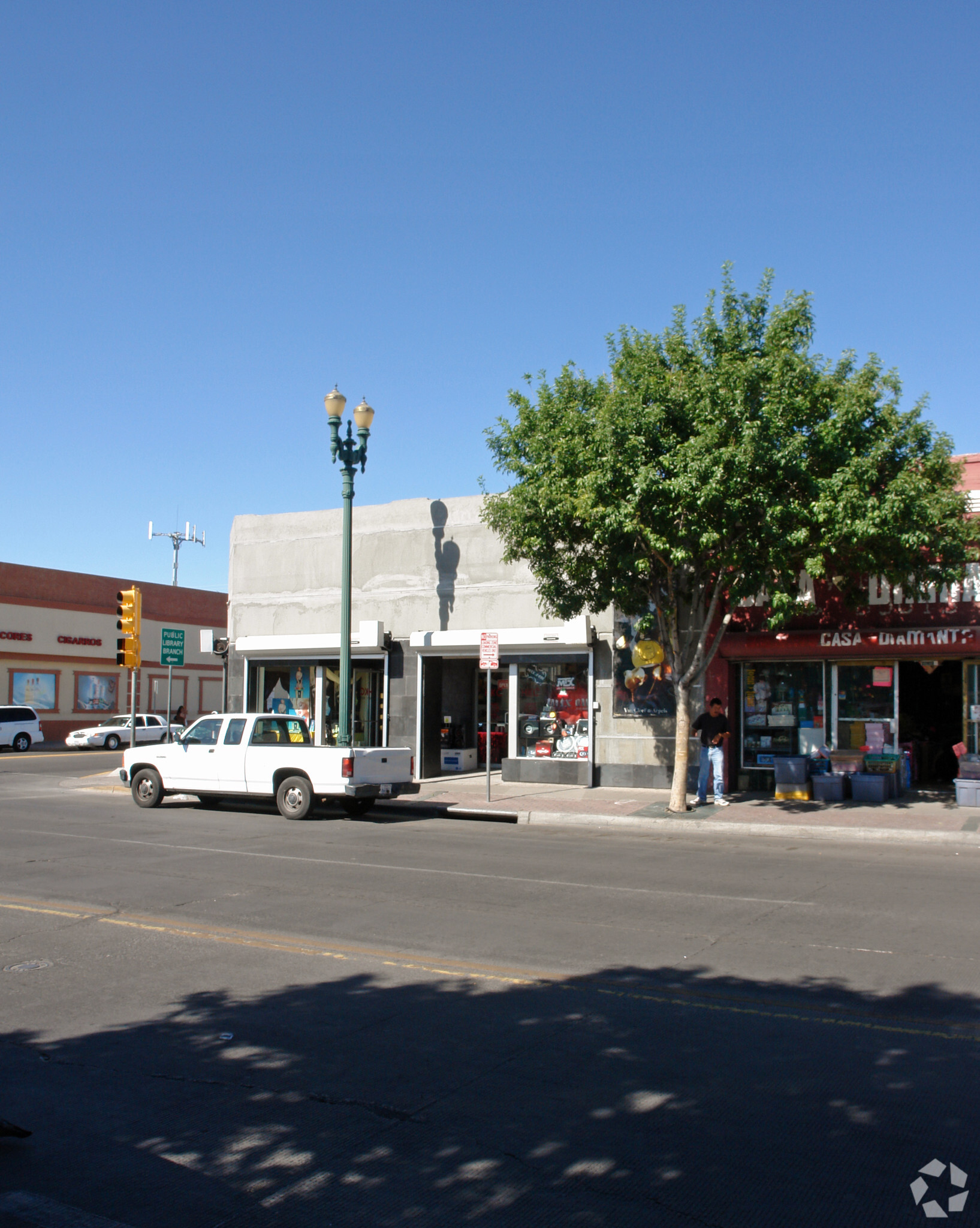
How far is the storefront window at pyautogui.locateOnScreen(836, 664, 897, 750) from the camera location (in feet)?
62.0

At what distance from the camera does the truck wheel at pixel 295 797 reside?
1691 cm

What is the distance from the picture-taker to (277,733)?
1805cm

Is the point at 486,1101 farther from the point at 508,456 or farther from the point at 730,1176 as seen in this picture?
the point at 508,456

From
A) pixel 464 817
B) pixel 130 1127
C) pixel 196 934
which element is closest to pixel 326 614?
pixel 464 817

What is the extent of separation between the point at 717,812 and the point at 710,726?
Answer: 66.8 inches

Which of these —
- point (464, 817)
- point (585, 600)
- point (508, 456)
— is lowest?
point (464, 817)

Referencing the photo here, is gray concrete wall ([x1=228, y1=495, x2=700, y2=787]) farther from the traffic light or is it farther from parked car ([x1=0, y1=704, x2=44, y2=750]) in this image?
parked car ([x1=0, y1=704, x2=44, y2=750])

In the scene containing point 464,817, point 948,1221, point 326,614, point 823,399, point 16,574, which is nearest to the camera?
point 948,1221

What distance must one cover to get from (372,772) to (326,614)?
9.05m

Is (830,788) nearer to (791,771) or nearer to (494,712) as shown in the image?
(791,771)

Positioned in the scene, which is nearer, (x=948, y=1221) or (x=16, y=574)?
(x=948, y=1221)

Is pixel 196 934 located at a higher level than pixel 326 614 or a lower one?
lower

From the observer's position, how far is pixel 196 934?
8.37 metres

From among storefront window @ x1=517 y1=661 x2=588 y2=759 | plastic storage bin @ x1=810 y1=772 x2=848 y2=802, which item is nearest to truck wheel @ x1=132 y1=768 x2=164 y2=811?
storefront window @ x1=517 y1=661 x2=588 y2=759
